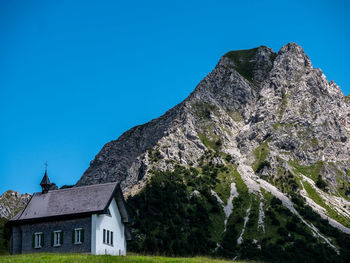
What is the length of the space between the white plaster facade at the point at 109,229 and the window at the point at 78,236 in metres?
1.51

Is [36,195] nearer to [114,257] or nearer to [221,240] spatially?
[114,257]

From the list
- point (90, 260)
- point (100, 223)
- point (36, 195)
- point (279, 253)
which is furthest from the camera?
point (279, 253)

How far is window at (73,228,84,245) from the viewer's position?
57.9 metres

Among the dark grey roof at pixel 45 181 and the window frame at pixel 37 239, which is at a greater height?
the dark grey roof at pixel 45 181

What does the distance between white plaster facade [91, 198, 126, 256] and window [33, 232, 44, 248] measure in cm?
730

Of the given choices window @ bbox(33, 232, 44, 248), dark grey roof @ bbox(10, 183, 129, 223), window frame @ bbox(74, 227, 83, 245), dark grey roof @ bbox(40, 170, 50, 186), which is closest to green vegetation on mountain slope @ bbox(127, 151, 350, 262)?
dark grey roof @ bbox(40, 170, 50, 186)

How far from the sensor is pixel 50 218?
59.8 meters

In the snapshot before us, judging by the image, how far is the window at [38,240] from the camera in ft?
196

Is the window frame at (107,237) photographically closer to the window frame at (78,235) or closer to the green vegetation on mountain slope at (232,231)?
the window frame at (78,235)

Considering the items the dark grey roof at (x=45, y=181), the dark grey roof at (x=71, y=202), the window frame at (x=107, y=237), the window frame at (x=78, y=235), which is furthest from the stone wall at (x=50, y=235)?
the dark grey roof at (x=45, y=181)

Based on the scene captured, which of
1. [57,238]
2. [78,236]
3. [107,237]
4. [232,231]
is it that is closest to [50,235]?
[57,238]

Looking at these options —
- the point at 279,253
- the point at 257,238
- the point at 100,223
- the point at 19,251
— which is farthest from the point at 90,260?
the point at 257,238

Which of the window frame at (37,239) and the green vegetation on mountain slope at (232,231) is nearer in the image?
the window frame at (37,239)

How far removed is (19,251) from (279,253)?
4456 inches
